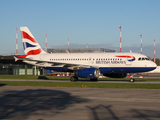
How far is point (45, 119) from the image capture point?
30.6 feet

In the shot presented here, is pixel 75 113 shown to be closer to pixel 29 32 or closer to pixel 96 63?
pixel 96 63

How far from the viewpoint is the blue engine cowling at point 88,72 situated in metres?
32.5

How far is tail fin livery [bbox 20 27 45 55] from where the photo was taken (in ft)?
133

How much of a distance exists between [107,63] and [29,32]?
15436mm

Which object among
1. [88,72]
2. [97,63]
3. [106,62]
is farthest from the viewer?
[97,63]

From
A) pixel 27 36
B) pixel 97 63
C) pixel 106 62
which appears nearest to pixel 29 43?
pixel 27 36

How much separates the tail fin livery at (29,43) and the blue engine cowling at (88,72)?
1067 cm

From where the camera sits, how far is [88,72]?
107 feet

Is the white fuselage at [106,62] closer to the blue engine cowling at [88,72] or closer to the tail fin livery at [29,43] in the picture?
the blue engine cowling at [88,72]

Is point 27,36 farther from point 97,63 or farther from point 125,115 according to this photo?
point 125,115

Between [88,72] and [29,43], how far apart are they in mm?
13650

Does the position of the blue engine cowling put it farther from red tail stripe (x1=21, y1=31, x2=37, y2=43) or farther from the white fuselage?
red tail stripe (x1=21, y1=31, x2=37, y2=43)

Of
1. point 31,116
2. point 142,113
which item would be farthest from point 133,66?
point 31,116

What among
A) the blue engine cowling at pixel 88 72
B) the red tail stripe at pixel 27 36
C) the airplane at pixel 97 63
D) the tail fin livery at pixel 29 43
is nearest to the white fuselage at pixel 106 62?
the airplane at pixel 97 63
